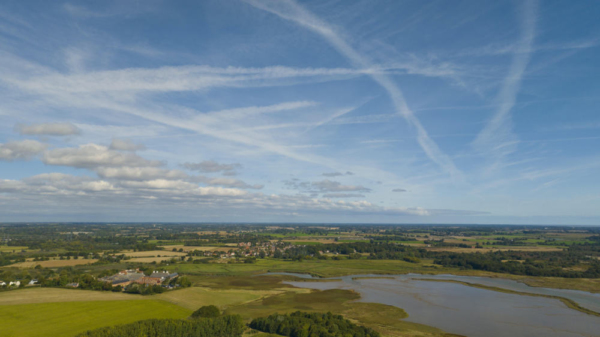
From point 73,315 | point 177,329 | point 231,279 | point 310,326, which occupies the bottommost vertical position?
point 231,279

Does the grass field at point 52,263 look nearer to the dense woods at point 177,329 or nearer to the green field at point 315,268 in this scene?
the green field at point 315,268

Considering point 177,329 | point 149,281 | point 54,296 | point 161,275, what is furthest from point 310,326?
point 161,275

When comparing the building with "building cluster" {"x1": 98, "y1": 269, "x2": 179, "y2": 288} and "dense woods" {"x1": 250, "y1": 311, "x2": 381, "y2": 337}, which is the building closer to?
"building cluster" {"x1": 98, "y1": 269, "x2": 179, "y2": 288}

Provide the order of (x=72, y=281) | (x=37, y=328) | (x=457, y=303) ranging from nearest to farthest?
(x=37, y=328), (x=457, y=303), (x=72, y=281)

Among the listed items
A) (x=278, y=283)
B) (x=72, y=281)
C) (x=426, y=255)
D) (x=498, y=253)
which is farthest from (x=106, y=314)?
(x=498, y=253)

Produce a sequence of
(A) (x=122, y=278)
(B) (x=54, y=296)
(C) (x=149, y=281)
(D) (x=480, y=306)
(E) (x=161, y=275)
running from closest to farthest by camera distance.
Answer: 1. (D) (x=480, y=306)
2. (B) (x=54, y=296)
3. (C) (x=149, y=281)
4. (A) (x=122, y=278)
5. (E) (x=161, y=275)

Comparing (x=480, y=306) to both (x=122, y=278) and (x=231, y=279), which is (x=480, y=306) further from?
(x=122, y=278)

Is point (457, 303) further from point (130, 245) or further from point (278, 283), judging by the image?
point (130, 245)

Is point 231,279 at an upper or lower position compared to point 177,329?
lower
